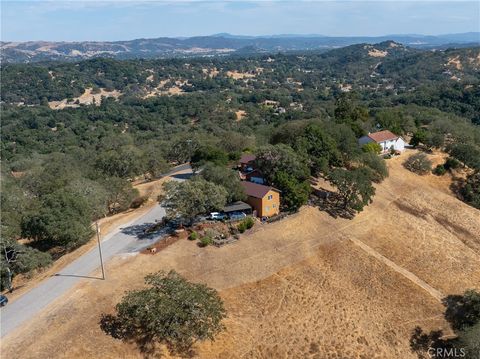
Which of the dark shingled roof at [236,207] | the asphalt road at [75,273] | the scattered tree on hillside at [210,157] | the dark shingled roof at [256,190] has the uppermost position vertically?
the scattered tree on hillside at [210,157]

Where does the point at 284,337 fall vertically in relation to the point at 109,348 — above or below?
below

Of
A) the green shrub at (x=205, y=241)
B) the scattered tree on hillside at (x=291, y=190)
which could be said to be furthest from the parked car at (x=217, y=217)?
the scattered tree on hillside at (x=291, y=190)

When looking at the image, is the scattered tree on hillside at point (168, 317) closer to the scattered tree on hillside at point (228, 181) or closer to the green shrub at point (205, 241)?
the green shrub at point (205, 241)

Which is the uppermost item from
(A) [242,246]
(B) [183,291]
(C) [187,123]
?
(B) [183,291]

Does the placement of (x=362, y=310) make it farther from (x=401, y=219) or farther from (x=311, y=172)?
(x=311, y=172)

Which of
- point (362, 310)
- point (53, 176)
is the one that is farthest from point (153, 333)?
point (53, 176)

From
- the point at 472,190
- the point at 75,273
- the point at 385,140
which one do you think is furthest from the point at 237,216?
the point at 472,190

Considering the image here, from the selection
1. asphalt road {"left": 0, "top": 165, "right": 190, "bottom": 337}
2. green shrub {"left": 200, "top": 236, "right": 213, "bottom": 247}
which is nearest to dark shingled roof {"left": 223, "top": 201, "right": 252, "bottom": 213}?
green shrub {"left": 200, "top": 236, "right": 213, "bottom": 247}

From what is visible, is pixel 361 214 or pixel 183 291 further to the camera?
pixel 361 214

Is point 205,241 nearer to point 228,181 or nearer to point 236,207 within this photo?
point 236,207
